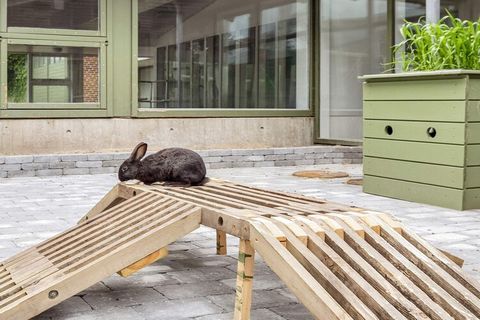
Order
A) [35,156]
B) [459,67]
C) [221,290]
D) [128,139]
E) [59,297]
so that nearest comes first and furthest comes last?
[59,297], [221,290], [459,67], [35,156], [128,139]

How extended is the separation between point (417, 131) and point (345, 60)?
4851mm

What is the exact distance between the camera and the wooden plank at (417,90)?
5672mm

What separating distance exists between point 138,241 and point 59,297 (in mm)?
385

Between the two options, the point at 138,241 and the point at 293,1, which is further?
the point at 293,1

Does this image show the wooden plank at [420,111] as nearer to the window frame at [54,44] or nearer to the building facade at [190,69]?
the building facade at [190,69]

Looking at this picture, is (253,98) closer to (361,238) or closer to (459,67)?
(459,67)

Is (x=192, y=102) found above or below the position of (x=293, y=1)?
below

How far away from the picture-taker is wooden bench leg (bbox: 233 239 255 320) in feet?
8.68

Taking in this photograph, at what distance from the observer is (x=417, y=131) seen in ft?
20.1

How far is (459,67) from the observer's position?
5.93 meters

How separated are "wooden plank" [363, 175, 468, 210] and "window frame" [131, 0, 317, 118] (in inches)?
148

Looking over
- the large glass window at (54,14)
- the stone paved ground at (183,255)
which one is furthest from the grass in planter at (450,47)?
the large glass window at (54,14)

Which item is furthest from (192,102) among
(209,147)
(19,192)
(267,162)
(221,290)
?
(221,290)

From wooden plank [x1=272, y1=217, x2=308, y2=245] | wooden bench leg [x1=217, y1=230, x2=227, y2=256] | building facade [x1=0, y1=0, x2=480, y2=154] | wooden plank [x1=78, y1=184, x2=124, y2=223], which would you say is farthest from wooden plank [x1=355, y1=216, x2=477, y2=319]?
building facade [x1=0, y1=0, x2=480, y2=154]
